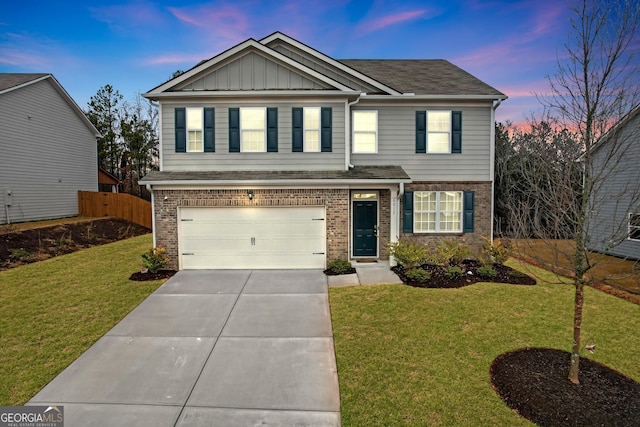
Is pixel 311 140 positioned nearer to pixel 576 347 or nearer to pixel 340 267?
pixel 340 267

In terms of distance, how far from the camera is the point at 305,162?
36.7 feet

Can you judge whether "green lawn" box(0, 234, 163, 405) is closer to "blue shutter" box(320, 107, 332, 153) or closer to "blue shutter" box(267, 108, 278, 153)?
"blue shutter" box(267, 108, 278, 153)

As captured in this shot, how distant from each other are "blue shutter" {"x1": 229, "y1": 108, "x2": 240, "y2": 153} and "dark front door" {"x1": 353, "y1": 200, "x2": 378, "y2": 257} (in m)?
4.60

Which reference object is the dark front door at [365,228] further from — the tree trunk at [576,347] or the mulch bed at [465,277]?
the tree trunk at [576,347]

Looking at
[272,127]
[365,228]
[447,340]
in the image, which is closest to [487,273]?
[365,228]

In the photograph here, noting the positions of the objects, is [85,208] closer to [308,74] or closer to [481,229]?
[308,74]

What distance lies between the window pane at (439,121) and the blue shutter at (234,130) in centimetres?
680

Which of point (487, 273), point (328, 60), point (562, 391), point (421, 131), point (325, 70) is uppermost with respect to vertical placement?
point (328, 60)

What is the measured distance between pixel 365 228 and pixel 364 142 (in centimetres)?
314

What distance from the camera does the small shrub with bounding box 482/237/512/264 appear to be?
A: 10.9m

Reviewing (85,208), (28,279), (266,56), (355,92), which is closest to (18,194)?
(85,208)

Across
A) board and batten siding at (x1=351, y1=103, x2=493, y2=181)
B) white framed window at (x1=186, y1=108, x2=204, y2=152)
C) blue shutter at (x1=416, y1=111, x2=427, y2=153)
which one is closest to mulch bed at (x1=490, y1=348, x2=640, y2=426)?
board and batten siding at (x1=351, y1=103, x2=493, y2=181)

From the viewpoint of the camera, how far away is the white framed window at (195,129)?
11.1 metres

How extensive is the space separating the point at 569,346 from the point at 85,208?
85.1 feet
